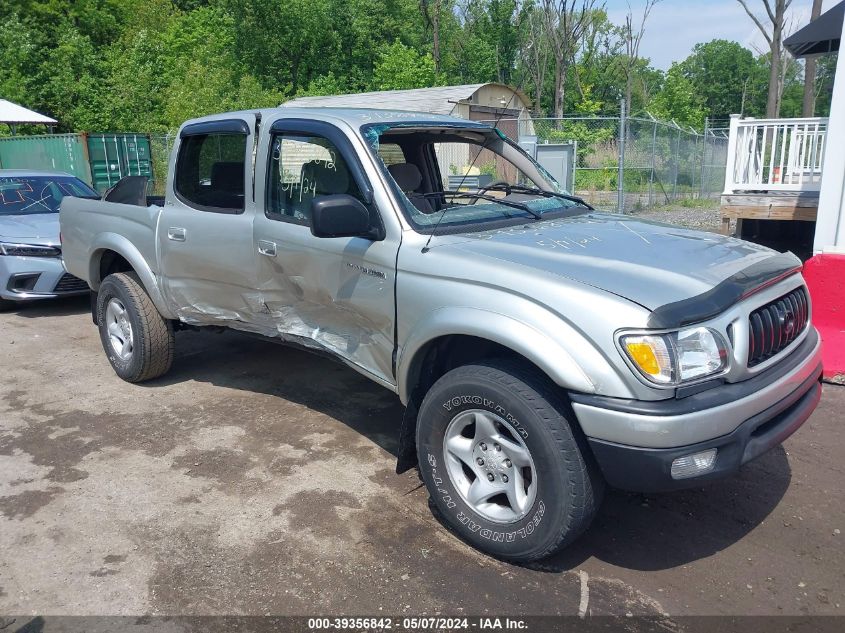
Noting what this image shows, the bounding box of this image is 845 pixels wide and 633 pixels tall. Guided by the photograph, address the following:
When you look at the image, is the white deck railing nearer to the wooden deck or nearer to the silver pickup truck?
the wooden deck

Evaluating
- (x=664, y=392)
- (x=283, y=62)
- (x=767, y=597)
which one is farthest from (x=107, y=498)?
(x=283, y=62)

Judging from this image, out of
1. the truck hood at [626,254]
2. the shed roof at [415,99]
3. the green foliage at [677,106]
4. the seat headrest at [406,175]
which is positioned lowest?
the truck hood at [626,254]

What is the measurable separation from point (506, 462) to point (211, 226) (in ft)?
8.42

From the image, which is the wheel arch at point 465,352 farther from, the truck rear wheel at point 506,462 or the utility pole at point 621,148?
the utility pole at point 621,148

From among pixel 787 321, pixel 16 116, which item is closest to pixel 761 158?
pixel 787 321

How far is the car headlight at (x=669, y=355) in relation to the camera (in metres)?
2.55

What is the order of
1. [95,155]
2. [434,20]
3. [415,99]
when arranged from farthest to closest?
[434,20], [415,99], [95,155]

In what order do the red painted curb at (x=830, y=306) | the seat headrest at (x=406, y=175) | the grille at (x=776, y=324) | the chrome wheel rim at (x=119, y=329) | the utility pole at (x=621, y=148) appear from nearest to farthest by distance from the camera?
the grille at (x=776, y=324) < the seat headrest at (x=406, y=175) < the red painted curb at (x=830, y=306) < the chrome wheel rim at (x=119, y=329) < the utility pole at (x=621, y=148)

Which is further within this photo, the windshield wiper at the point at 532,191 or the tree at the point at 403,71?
the tree at the point at 403,71

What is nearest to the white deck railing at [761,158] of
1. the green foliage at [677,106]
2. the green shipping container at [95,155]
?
the green shipping container at [95,155]

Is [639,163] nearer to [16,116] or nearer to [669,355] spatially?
[669,355]

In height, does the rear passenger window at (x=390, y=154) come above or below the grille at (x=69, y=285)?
above

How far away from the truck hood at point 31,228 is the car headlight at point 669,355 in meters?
7.11

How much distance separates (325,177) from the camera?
395 centimetres
